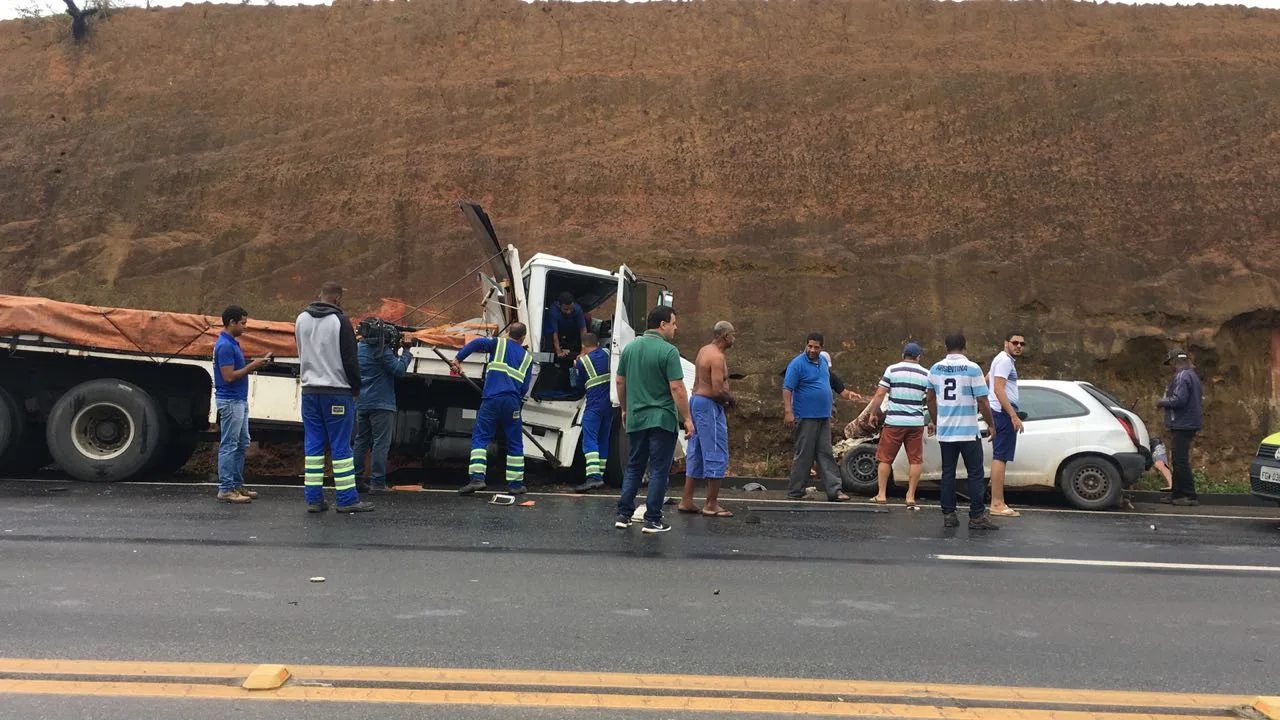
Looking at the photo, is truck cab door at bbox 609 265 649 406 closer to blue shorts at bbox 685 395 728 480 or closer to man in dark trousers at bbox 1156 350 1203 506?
blue shorts at bbox 685 395 728 480

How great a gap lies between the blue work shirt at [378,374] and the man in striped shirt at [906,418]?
4916mm

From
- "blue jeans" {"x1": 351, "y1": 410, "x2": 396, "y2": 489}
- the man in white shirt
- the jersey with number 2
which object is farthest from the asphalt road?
"blue jeans" {"x1": 351, "y1": 410, "x2": 396, "y2": 489}

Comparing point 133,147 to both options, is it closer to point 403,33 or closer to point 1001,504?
point 403,33

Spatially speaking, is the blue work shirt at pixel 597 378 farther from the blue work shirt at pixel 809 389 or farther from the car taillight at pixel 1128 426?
the car taillight at pixel 1128 426

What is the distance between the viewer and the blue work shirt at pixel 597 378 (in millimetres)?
9938

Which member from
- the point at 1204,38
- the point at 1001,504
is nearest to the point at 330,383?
the point at 1001,504

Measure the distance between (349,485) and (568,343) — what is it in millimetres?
3456

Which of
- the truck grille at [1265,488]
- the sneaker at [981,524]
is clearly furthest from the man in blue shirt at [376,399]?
the truck grille at [1265,488]

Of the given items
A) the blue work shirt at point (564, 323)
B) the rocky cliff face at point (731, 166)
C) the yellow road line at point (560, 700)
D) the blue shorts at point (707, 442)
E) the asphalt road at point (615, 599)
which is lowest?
the yellow road line at point (560, 700)

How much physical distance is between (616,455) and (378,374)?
272cm

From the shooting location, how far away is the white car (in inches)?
388

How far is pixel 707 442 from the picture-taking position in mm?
8141

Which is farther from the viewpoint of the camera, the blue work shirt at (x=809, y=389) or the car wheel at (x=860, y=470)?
the car wheel at (x=860, y=470)

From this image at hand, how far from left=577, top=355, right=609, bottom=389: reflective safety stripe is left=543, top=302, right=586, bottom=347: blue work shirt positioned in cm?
58
